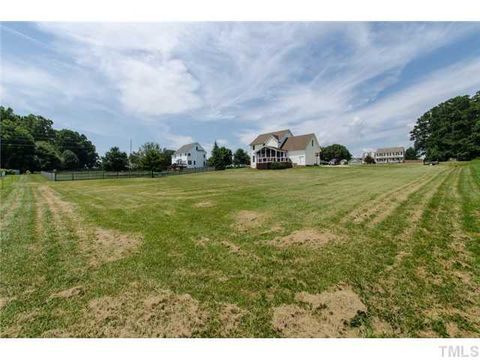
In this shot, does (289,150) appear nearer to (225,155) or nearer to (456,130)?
(225,155)

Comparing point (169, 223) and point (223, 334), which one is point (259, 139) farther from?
point (223, 334)

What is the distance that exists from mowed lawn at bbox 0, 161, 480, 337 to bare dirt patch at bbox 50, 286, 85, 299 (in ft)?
0.05

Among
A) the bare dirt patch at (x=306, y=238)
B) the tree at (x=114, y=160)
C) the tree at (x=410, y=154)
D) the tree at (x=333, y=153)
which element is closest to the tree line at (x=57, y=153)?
the tree at (x=114, y=160)

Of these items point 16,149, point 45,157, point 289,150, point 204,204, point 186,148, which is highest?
point 186,148

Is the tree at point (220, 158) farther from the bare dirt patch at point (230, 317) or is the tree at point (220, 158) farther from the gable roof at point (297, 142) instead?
the bare dirt patch at point (230, 317)

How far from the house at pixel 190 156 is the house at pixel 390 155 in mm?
78831

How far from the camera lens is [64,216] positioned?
722 centimetres

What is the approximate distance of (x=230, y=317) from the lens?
2574 mm

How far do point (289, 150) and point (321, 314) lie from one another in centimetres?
3948

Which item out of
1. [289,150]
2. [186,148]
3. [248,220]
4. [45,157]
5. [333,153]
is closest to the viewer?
[248,220]

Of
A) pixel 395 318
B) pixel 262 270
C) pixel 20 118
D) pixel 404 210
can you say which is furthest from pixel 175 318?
pixel 20 118

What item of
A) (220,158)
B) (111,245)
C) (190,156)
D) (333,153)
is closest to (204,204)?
(111,245)

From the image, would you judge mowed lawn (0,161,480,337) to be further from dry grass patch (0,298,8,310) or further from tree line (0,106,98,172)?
tree line (0,106,98,172)

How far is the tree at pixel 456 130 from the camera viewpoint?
149 feet
